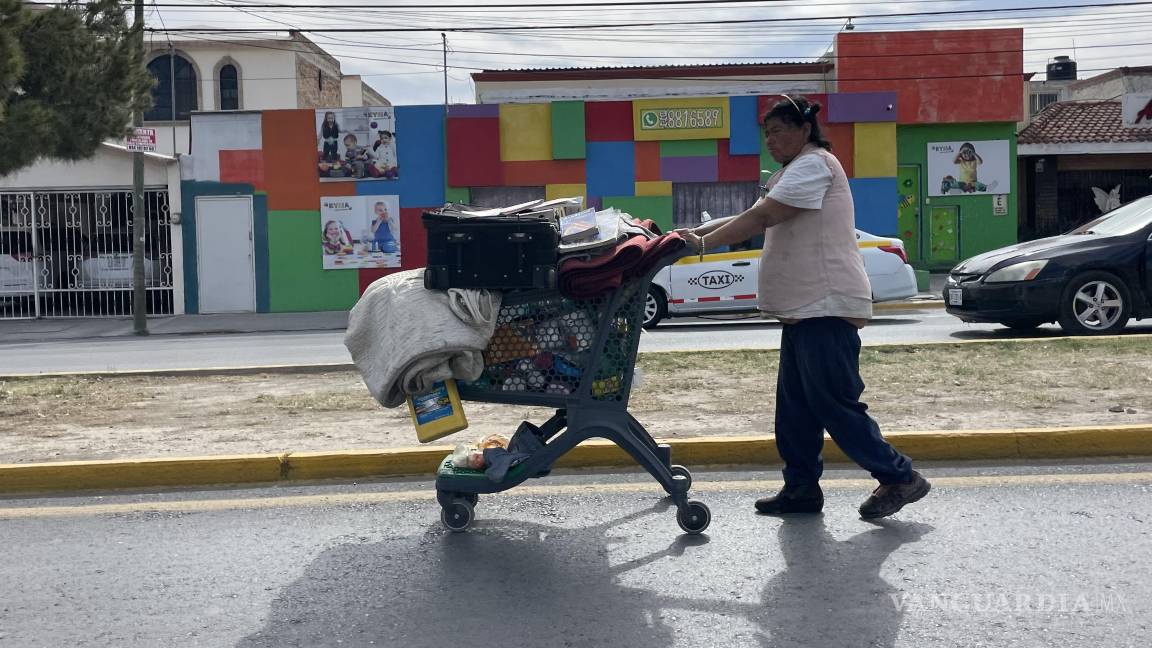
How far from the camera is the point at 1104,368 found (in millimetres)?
8016

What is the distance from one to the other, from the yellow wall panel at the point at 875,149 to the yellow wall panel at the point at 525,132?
21.8ft

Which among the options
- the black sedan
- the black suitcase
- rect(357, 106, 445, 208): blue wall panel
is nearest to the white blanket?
the black suitcase

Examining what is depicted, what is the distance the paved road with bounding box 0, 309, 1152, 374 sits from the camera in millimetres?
12219

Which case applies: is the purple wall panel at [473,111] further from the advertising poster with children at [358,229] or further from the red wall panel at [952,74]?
the red wall panel at [952,74]

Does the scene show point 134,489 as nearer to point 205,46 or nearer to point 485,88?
point 485,88

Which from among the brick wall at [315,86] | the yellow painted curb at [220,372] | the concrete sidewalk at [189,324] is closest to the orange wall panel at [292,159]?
the concrete sidewalk at [189,324]

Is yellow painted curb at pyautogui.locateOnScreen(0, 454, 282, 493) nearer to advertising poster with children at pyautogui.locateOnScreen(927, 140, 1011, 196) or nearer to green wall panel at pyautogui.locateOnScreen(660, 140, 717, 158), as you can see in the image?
green wall panel at pyautogui.locateOnScreen(660, 140, 717, 158)

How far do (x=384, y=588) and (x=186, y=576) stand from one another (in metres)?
0.78

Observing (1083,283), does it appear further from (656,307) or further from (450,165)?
(450,165)

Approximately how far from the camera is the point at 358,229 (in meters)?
23.8

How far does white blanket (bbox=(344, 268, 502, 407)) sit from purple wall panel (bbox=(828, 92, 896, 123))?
831 inches

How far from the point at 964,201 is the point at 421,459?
23496 mm

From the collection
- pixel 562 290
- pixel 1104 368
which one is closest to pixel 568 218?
pixel 562 290

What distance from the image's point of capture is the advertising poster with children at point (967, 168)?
2659 centimetres
